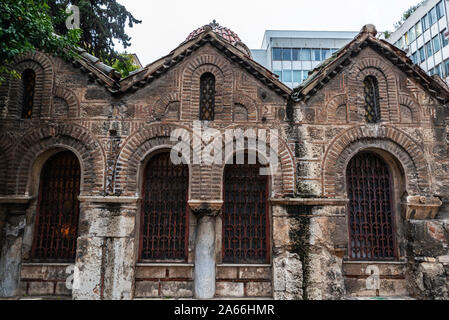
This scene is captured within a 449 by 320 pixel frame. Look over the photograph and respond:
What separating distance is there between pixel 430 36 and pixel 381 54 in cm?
2371

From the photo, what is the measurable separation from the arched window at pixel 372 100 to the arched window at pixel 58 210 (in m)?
7.77

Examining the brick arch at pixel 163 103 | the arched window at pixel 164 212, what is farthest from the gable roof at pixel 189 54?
the arched window at pixel 164 212

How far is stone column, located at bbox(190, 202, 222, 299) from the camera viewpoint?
7.10 metres

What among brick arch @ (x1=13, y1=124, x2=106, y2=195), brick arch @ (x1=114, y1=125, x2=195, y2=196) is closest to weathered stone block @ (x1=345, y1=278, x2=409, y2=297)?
brick arch @ (x1=114, y1=125, x2=195, y2=196)

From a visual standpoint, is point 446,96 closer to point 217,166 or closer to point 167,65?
point 217,166

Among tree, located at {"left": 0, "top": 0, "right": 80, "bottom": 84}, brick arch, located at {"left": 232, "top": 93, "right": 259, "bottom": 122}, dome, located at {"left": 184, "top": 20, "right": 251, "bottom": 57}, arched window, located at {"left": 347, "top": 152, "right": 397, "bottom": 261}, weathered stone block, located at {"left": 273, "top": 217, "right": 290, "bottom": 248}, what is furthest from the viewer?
dome, located at {"left": 184, "top": 20, "right": 251, "bottom": 57}

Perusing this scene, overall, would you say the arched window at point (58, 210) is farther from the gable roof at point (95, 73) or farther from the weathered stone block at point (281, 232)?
the weathered stone block at point (281, 232)

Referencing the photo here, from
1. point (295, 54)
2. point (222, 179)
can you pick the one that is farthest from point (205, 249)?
point (295, 54)

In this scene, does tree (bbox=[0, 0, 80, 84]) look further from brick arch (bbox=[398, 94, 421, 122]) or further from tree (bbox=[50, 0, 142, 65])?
brick arch (bbox=[398, 94, 421, 122])

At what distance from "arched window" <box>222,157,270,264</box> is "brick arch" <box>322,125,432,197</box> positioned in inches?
65.3

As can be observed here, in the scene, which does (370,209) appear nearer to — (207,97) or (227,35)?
(207,97)

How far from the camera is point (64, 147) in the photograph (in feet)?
24.5

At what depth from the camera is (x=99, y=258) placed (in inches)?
273

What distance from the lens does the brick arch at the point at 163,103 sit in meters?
7.59
